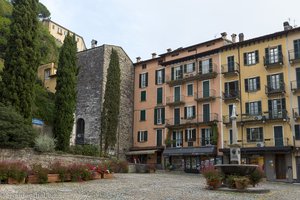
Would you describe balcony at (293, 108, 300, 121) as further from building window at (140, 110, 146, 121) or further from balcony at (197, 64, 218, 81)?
building window at (140, 110, 146, 121)

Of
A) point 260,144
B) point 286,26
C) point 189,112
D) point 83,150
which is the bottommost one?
point 83,150

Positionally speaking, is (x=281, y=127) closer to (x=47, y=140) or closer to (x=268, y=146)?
(x=268, y=146)

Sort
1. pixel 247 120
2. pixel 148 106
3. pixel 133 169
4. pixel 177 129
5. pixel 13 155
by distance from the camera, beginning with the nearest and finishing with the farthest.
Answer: pixel 13 155 < pixel 133 169 < pixel 247 120 < pixel 177 129 < pixel 148 106

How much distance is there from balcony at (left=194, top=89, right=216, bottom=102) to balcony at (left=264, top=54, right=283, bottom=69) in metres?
6.53

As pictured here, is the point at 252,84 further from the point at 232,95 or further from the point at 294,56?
the point at 294,56

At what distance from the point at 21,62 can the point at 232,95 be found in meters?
22.6

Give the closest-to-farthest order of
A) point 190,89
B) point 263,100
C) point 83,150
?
point 83,150
point 263,100
point 190,89

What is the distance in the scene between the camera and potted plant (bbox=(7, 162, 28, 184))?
1580 centimetres

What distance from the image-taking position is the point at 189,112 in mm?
41000

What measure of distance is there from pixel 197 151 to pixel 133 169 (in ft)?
27.4

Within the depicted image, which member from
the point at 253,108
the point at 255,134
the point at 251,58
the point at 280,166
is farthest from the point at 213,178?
the point at 251,58

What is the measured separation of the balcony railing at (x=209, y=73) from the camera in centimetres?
3938

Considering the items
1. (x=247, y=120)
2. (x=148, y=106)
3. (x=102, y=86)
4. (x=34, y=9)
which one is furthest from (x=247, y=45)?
(x=34, y=9)

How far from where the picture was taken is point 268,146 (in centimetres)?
3388
